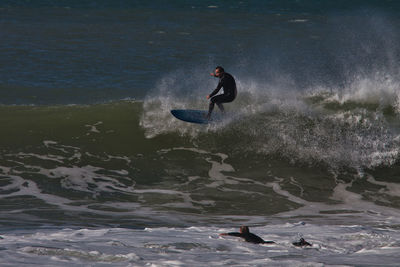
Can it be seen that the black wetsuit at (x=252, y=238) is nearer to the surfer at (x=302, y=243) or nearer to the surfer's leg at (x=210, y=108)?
the surfer at (x=302, y=243)

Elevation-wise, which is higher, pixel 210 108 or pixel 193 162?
pixel 210 108

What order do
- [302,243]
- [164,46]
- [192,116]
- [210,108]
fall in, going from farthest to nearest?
[164,46], [192,116], [210,108], [302,243]

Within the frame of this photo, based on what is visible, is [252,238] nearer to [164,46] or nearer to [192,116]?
[192,116]

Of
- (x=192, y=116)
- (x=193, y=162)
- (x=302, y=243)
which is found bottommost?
(x=302, y=243)

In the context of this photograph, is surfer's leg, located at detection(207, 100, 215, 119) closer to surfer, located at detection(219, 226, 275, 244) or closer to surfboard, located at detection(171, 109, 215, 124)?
surfboard, located at detection(171, 109, 215, 124)

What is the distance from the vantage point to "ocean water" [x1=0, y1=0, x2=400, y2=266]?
9953mm

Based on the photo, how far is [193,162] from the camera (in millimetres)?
16750

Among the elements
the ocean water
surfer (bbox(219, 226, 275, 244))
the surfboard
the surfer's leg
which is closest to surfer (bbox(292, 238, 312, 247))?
the ocean water

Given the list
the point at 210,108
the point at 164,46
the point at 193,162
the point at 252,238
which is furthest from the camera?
the point at 164,46

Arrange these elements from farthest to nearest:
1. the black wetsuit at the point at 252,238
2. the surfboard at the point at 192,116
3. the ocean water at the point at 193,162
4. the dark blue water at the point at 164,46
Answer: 1. the dark blue water at the point at 164,46
2. the surfboard at the point at 192,116
3. the black wetsuit at the point at 252,238
4. the ocean water at the point at 193,162

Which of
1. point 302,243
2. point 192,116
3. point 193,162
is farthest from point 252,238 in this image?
point 192,116

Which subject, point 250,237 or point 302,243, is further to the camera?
point 250,237

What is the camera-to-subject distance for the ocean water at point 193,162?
32.7ft

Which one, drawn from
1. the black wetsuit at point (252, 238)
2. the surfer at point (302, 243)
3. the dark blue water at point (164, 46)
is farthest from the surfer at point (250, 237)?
the dark blue water at point (164, 46)
